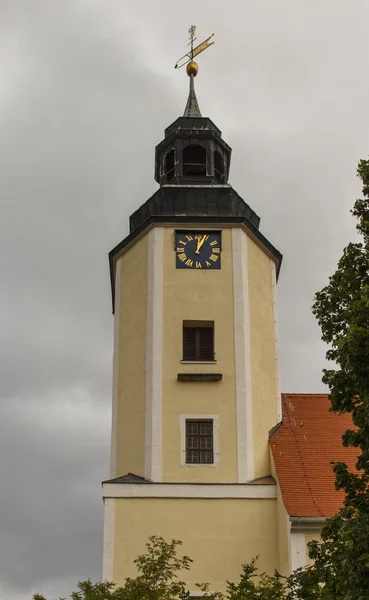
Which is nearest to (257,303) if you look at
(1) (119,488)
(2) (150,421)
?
(2) (150,421)

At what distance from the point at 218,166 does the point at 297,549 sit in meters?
12.8

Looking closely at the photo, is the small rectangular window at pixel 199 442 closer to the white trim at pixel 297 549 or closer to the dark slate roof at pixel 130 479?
the dark slate roof at pixel 130 479

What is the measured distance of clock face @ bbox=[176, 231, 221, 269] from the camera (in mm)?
25047

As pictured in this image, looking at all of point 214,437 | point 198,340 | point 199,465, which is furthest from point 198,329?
point 199,465

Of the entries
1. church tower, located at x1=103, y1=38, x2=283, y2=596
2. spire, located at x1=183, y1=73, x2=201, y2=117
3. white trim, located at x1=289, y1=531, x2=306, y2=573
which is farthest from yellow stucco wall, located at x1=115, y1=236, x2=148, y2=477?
spire, located at x1=183, y1=73, x2=201, y2=117

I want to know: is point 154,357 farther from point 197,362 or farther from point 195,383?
point 195,383

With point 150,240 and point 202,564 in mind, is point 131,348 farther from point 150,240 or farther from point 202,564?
point 202,564

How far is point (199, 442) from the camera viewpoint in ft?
75.7

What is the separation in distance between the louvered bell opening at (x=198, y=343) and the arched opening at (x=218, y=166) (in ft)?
19.9

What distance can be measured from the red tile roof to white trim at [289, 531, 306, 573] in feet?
1.47

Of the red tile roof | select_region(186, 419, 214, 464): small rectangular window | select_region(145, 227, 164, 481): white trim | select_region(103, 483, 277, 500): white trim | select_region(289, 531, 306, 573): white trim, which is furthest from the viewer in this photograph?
select_region(186, 419, 214, 464): small rectangular window

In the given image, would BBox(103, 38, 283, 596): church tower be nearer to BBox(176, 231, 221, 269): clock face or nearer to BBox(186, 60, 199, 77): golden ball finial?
BBox(176, 231, 221, 269): clock face

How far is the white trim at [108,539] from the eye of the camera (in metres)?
21.1

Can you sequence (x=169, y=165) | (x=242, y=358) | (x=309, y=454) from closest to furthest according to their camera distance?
(x=309, y=454), (x=242, y=358), (x=169, y=165)
